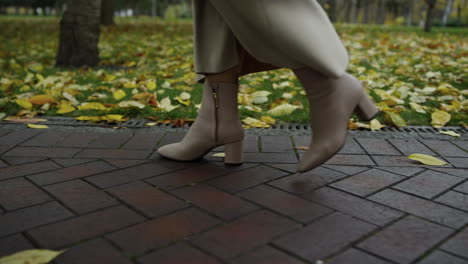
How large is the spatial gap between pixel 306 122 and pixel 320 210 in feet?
3.91

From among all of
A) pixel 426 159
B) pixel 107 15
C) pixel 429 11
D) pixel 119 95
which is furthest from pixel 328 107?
pixel 107 15

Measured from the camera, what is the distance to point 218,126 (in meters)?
1.86

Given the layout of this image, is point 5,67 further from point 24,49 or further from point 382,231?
point 382,231

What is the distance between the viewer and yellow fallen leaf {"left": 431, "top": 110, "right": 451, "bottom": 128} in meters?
2.52

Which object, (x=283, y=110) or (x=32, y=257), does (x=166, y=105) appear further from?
(x=32, y=257)

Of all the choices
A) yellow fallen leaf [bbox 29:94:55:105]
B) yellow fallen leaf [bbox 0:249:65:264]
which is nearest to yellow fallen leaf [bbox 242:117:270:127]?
yellow fallen leaf [bbox 29:94:55:105]

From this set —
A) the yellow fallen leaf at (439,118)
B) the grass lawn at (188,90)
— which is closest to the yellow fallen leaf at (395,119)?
the grass lawn at (188,90)

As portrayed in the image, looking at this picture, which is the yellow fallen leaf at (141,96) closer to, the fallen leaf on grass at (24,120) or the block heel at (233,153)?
the fallen leaf on grass at (24,120)

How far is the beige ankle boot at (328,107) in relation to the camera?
1562mm

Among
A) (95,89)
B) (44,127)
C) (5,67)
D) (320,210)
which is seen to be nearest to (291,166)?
(320,210)

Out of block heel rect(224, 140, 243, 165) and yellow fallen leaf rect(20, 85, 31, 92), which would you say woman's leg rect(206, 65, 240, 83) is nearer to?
block heel rect(224, 140, 243, 165)

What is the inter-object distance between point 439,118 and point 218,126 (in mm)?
1478

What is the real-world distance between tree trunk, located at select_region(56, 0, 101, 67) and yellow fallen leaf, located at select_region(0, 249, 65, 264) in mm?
4121

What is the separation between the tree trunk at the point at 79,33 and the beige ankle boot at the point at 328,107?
3.92 meters
